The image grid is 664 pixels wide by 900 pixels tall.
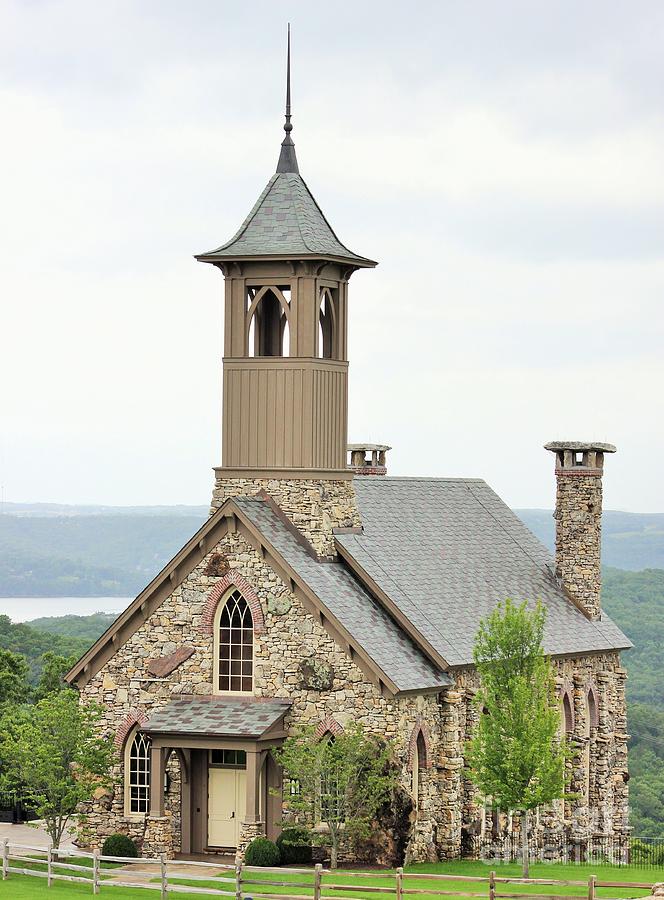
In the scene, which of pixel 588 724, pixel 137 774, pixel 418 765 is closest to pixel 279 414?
pixel 418 765

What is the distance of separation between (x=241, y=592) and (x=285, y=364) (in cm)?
522

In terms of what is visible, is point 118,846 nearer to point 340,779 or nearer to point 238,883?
point 340,779

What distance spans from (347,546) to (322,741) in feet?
17.8

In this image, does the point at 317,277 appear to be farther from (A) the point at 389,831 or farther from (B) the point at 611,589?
Result: (B) the point at 611,589

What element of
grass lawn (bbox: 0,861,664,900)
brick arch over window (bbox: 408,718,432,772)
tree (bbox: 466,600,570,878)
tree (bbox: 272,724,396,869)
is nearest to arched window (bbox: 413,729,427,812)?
brick arch over window (bbox: 408,718,432,772)

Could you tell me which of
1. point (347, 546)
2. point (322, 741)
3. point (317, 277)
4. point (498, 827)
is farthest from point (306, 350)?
point (498, 827)

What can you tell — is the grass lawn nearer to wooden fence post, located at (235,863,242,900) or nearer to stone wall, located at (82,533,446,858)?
wooden fence post, located at (235,863,242,900)

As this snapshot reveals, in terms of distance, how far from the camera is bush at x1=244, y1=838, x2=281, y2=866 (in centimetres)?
3756

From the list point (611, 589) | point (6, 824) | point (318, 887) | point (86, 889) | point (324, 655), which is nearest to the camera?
point (318, 887)

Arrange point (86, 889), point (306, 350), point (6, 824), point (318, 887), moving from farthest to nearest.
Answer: point (6, 824) → point (306, 350) → point (86, 889) → point (318, 887)

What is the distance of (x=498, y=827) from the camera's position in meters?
43.5

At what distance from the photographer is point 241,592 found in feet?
131

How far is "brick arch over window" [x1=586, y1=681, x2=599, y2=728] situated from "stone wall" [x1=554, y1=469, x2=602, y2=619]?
7.66ft

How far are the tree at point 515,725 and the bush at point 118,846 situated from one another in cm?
710
